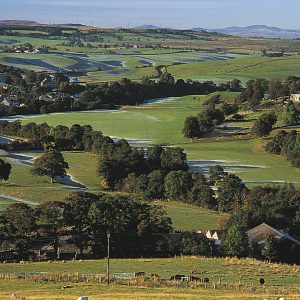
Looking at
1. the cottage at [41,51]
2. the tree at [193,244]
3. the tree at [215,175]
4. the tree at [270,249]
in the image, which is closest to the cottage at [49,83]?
the cottage at [41,51]

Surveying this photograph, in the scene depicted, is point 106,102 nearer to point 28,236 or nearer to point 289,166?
point 289,166

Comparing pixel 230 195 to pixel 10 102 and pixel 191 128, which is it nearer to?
pixel 191 128

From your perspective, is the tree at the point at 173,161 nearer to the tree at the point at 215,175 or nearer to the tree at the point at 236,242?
the tree at the point at 215,175

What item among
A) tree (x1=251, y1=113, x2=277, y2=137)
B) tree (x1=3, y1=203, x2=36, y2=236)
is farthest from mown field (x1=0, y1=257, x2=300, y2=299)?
tree (x1=251, y1=113, x2=277, y2=137)

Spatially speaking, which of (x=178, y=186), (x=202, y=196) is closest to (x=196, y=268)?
(x=202, y=196)

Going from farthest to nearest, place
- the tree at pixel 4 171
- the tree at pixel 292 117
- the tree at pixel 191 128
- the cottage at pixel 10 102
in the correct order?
the cottage at pixel 10 102, the tree at pixel 292 117, the tree at pixel 191 128, the tree at pixel 4 171

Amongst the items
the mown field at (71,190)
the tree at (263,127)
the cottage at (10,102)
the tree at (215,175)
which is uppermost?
the tree at (263,127)
